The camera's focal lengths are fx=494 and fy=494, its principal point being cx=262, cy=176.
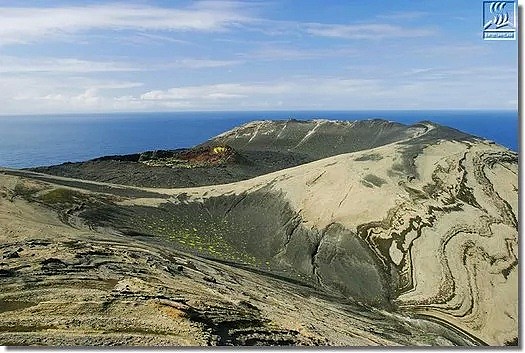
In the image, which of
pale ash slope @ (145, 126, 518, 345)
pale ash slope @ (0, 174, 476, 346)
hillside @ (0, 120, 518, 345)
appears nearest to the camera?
pale ash slope @ (0, 174, 476, 346)

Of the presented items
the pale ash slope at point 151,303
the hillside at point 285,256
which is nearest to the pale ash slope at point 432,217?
the hillside at point 285,256

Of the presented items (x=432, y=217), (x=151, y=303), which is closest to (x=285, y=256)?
(x=432, y=217)

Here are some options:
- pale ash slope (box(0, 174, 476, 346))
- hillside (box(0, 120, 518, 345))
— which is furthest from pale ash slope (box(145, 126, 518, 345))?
pale ash slope (box(0, 174, 476, 346))

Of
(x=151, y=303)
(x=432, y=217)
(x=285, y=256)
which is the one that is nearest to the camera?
(x=151, y=303)

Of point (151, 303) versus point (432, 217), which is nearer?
point (151, 303)

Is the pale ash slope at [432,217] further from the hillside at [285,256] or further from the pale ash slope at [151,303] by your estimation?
the pale ash slope at [151,303]

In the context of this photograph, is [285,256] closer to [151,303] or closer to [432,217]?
[432,217]

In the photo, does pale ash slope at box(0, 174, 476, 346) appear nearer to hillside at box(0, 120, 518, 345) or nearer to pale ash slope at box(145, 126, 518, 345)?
hillside at box(0, 120, 518, 345)
